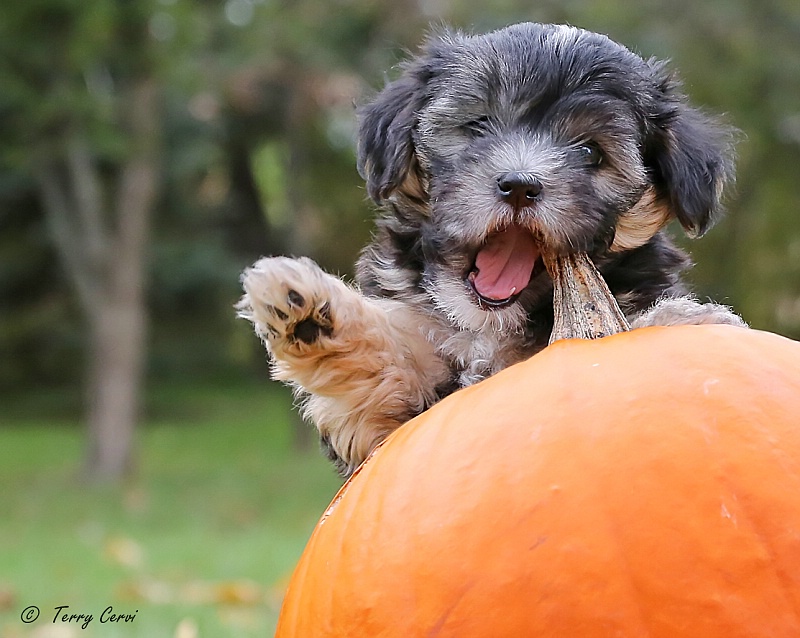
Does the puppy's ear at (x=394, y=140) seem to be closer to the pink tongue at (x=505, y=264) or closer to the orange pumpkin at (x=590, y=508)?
the pink tongue at (x=505, y=264)

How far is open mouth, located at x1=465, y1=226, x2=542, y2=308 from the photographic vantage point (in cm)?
268

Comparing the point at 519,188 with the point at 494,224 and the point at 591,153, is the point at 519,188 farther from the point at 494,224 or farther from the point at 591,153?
the point at 591,153

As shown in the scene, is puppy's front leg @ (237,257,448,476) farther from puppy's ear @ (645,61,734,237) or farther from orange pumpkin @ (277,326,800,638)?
puppy's ear @ (645,61,734,237)

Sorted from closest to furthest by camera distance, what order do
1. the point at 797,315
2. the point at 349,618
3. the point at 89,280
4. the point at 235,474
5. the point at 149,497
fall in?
the point at 349,618 → the point at 149,497 → the point at 89,280 → the point at 235,474 → the point at 797,315

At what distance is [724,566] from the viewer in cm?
177

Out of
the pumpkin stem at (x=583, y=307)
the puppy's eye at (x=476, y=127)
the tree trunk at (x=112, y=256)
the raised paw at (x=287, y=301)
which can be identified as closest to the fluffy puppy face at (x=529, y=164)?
the puppy's eye at (x=476, y=127)

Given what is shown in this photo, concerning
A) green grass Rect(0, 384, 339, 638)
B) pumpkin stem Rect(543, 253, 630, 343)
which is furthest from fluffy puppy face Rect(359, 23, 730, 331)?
green grass Rect(0, 384, 339, 638)

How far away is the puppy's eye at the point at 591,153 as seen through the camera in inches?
108

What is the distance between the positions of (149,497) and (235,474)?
259cm

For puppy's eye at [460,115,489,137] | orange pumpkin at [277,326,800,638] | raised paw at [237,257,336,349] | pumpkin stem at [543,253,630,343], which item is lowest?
orange pumpkin at [277,326,800,638]

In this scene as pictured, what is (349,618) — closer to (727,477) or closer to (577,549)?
(577,549)

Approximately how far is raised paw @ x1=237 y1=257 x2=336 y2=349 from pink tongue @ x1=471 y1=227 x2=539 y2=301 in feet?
1.42

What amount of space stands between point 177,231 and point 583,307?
20.3 m

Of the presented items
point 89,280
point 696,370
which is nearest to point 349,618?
point 696,370
